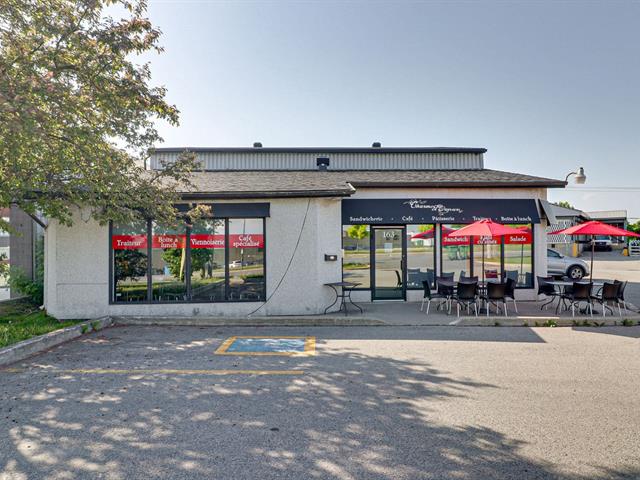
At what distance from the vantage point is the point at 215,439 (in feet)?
12.5

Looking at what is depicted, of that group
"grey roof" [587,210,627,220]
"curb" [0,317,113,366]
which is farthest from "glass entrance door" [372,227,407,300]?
"grey roof" [587,210,627,220]

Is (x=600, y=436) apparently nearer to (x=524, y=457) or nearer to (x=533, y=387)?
(x=524, y=457)

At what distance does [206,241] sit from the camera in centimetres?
1057

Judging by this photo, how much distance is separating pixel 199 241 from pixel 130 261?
1965 mm

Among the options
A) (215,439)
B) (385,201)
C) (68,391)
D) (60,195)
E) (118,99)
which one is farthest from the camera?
(385,201)

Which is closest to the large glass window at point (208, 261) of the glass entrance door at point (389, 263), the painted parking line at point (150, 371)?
the painted parking line at point (150, 371)

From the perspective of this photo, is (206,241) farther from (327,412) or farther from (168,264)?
(327,412)

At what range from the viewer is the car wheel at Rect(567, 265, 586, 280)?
65.1 ft

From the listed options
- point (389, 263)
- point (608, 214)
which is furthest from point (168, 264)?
point (608, 214)

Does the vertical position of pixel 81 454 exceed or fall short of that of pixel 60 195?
it falls short

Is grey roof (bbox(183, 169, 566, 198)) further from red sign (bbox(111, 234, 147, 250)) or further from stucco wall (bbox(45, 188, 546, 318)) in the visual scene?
red sign (bbox(111, 234, 147, 250))

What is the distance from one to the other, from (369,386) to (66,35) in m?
7.88

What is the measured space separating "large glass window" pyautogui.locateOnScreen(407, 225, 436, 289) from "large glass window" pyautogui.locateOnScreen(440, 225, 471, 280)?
372 mm

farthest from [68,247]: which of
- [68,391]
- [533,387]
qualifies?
[533,387]
